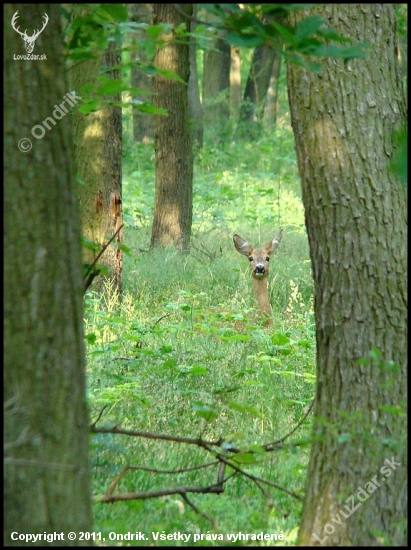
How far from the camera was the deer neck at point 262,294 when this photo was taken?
351 inches

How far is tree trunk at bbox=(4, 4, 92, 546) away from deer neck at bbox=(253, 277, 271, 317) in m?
6.38

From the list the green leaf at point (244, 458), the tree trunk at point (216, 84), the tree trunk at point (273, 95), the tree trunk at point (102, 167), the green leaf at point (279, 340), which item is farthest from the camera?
the tree trunk at point (273, 95)

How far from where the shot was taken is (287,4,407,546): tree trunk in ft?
10.1

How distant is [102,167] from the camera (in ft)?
28.7

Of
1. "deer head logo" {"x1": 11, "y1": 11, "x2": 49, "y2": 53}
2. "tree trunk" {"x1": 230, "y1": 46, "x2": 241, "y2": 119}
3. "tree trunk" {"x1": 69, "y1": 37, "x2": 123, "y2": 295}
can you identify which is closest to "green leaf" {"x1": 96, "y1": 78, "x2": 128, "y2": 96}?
"deer head logo" {"x1": 11, "y1": 11, "x2": 49, "y2": 53}

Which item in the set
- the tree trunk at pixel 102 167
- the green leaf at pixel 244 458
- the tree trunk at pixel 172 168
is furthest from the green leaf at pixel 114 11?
the tree trunk at pixel 172 168

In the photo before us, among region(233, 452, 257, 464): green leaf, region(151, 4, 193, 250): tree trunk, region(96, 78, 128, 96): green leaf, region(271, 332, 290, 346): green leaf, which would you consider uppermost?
region(151, 4, 193, 250): tree trunk

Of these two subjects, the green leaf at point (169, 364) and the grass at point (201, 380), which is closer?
the grass at point (201, 380)

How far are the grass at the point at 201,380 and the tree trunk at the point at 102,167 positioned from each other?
49 cm

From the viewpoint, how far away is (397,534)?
10.1 feet

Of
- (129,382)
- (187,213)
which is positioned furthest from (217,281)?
(129,382)

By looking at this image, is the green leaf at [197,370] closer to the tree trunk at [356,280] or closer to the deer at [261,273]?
the tree trunk at [356,280]

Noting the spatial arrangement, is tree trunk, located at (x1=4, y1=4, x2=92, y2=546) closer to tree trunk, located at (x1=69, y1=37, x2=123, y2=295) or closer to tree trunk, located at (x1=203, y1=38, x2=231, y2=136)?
tree trunk, located at (x1=69, y1=37, x2=123, y2=295)

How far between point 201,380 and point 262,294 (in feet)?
10.6
